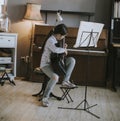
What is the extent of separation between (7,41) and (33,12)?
737 mm

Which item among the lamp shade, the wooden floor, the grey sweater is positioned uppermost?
the lamp shade

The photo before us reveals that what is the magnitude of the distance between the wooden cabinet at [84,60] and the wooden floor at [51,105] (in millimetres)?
224

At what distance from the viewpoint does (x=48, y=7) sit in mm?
5906

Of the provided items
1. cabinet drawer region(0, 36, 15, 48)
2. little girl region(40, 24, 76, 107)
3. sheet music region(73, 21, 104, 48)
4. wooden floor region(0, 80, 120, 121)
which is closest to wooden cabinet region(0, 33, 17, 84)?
cabinet drawer region(0, 36, 15, 48)

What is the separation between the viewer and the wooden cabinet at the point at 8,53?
17.6ft

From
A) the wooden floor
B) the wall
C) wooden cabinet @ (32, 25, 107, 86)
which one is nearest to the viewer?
the wooden floor

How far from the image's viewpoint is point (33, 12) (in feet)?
18.2

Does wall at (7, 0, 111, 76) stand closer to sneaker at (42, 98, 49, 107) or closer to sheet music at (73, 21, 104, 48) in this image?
sheet music at (73, 21, 104, 48)

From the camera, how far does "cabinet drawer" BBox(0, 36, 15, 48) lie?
536cm

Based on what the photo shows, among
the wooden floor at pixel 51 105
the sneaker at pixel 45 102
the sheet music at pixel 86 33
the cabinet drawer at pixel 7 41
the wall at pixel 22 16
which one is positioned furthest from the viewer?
the wall at pixel 22 16

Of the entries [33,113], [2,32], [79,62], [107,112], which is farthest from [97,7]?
[33,113]

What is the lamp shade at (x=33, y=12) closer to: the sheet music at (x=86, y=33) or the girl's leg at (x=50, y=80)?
the girl's leg at (x=50, y=80)

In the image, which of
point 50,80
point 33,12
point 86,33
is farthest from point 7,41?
point 86,33

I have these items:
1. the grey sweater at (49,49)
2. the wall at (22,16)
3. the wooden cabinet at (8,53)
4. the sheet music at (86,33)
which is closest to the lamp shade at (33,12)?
the wall at (22,16)
